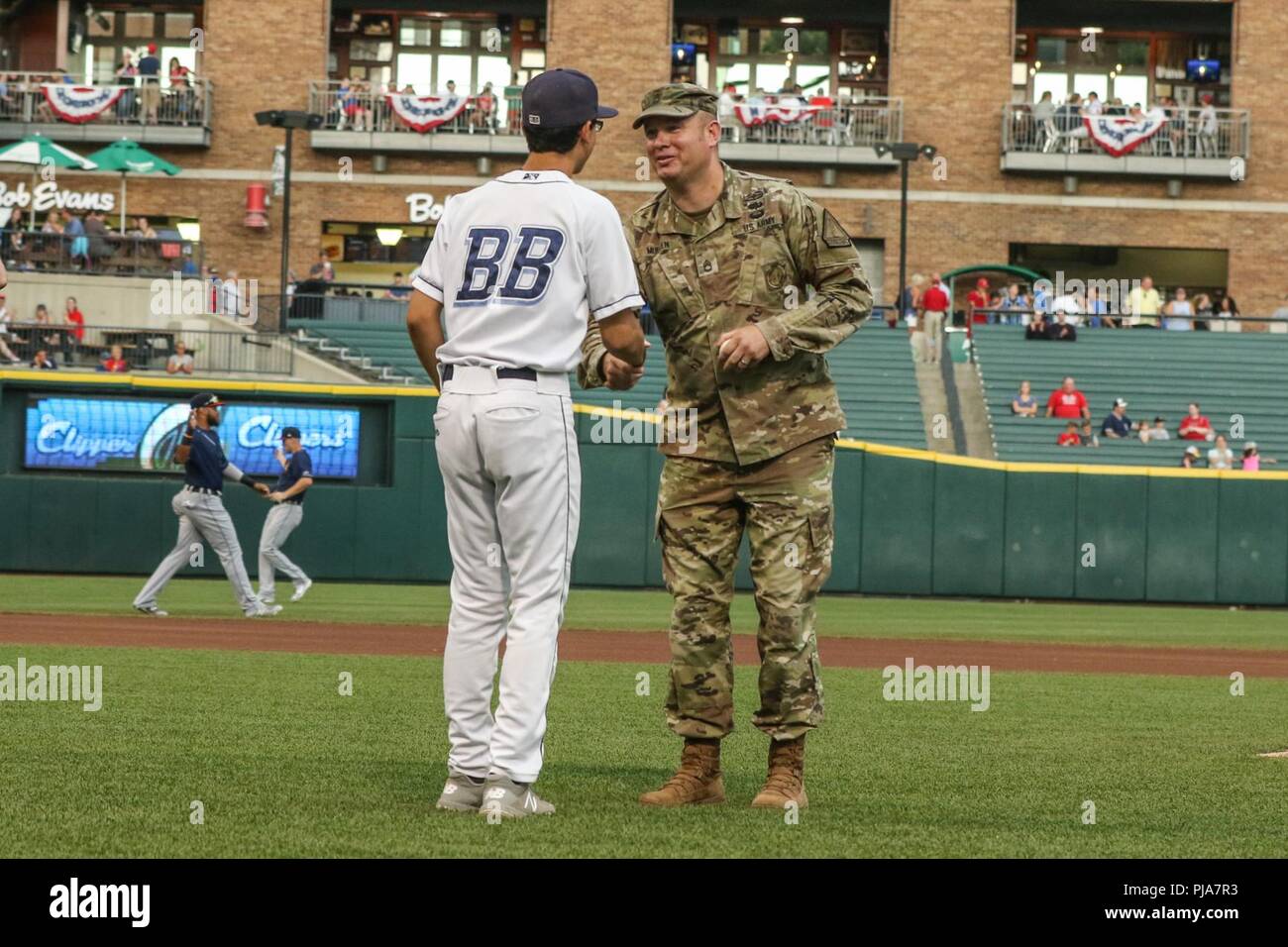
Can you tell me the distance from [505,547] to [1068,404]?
1028 inches

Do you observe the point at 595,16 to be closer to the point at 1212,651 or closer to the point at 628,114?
the point at 628,114

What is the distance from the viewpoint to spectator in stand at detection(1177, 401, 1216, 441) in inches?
1198

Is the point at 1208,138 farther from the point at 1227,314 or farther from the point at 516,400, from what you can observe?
the point at 516,400

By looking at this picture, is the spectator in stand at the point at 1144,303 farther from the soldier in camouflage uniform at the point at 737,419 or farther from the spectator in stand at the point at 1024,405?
the soldier in camouflage uniform at the point at 737,419

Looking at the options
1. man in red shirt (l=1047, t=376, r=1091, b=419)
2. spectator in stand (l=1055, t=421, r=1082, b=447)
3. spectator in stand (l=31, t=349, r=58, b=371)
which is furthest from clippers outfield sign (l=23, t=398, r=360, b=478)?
man in red shirt (l=1047, t=376, r=1091, b=419)

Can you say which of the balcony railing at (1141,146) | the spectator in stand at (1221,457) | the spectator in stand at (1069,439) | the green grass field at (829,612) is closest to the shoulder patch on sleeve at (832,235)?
the green grass field at (829,612)

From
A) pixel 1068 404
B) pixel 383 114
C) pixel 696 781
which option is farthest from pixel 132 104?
pixel 696 781

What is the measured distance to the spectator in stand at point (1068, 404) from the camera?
30812 mm

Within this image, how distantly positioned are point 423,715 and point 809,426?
3618 mm

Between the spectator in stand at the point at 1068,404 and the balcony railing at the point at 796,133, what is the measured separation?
11.2 m

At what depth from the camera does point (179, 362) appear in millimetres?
27938

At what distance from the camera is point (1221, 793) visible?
6836 mm

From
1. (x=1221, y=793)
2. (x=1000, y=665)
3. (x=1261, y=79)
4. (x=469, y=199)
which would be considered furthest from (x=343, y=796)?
(x=1261, y=79)

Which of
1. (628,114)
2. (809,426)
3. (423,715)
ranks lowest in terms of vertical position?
(423,715)
